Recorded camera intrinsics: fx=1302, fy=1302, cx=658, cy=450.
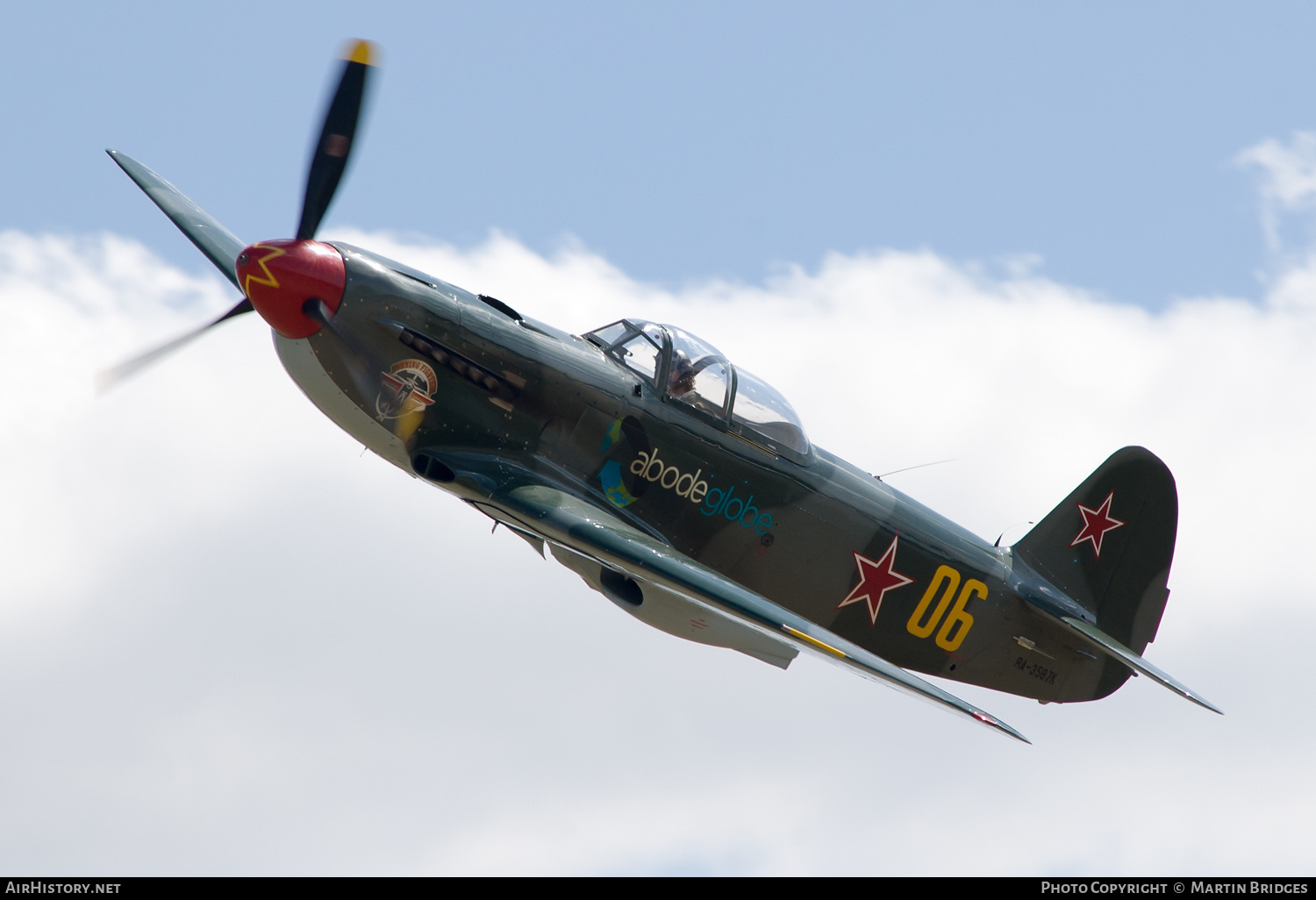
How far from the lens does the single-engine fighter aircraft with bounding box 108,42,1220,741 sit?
11.3 meters

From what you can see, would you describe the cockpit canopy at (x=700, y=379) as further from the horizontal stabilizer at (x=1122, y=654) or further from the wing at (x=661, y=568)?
the horizontal stabilizer at (x=1122, y=654)

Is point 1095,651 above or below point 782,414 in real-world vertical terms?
below

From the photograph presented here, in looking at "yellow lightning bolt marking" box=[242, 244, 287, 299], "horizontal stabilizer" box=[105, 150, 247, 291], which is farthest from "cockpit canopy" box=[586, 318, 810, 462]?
"horizontal stabilizer" box=[105, 150, 247, 291]

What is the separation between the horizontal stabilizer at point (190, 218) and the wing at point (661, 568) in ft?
15.3

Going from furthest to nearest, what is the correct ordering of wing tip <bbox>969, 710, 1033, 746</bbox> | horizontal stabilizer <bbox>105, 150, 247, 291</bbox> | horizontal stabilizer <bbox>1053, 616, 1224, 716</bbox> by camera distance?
horizontal stabilizer <bbox>105, 150, 247, 291</bbox> < horizontal stabilizer <bbox>1053, 616, 1224, 716</bbox> < wing tip <bbox>969, 710, 1033, 746</bbox>

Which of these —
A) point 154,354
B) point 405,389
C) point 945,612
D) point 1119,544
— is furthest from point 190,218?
point 1119,544

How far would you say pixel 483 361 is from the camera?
11797mm

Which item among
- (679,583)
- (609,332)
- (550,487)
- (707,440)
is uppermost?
(609,332)

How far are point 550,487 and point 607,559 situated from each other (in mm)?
1138

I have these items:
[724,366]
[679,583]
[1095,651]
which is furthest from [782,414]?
[1095,651]

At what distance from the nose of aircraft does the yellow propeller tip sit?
65.5 inches

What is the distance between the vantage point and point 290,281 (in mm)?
11172

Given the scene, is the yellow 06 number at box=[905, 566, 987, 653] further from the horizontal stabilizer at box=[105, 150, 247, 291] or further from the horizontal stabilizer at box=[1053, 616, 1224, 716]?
the horizontal stabilizer at box=[105, 150, 247, 291]

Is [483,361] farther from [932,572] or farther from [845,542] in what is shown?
[932,572]
